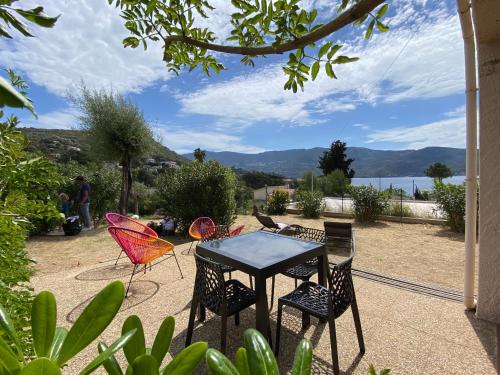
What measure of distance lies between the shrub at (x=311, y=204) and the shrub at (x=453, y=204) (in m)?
3.87

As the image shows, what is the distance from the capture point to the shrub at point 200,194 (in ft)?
24.7

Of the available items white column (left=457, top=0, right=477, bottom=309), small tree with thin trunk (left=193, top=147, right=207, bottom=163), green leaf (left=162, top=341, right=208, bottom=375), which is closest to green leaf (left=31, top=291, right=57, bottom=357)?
green leaf (left=162, top=341, right=208, bottom=375)

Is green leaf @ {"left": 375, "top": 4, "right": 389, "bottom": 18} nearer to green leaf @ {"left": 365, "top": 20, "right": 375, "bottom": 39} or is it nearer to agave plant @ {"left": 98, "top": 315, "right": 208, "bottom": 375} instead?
green leaf @ {"left": 365, "top": 20, "right": 375, "bottom": 39}

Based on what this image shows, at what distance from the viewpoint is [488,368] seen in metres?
2.11

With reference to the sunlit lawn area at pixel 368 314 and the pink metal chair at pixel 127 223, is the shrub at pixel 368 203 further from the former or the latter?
the pink metal chair at pixel 127 223

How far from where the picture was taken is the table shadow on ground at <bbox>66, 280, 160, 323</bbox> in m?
3.02

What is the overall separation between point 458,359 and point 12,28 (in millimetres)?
3185

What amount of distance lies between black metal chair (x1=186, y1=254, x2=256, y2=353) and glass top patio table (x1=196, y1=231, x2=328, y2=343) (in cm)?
21

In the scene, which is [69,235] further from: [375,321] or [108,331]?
[375,321]

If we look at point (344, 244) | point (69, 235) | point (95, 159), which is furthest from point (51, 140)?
point (344, 244)

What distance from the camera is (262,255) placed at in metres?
2.58

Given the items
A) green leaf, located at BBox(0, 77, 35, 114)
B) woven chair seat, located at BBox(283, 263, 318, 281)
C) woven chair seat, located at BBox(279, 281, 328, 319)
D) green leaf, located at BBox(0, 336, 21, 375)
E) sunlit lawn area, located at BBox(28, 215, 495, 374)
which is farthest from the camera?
woven chair seat, located at BBox(283, 263, 318, 281)

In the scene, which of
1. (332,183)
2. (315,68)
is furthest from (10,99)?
(332,183)

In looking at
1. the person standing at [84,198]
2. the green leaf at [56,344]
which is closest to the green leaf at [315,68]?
the green leaf at [56,344]
